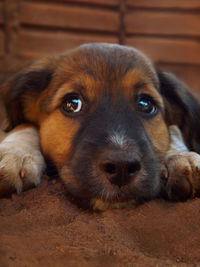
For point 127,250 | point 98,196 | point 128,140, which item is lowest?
point 127,250

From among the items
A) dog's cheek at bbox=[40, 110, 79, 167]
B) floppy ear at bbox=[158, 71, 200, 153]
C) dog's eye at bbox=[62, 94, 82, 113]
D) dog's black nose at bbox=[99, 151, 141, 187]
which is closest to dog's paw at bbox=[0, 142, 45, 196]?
dog's cheek at bbox=[40, 110, 79, 167]

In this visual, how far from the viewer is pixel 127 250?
165 cm

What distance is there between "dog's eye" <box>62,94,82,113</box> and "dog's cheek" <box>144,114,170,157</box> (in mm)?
506

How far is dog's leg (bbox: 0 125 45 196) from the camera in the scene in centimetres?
216

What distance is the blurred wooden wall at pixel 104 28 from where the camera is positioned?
696 cm

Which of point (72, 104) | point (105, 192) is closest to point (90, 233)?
point (105, 192)

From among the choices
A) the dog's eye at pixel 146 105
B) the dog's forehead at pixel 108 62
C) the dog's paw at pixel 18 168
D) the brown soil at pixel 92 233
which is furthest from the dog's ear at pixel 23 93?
the brown soil at pixel 92 233

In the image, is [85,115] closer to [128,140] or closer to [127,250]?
[128,140]

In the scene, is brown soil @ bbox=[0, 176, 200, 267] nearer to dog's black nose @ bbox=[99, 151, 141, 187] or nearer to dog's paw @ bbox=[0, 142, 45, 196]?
dog's paw @ bbox=[0, 142, 45, 196]

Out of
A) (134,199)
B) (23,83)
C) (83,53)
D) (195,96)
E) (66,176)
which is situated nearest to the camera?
(134,199)

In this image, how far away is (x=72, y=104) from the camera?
2652mm

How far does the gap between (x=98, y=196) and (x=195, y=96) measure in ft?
5.95

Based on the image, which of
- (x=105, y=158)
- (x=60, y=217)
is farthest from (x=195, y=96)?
(x=60, y=217)

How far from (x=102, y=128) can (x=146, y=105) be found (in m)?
0.63
